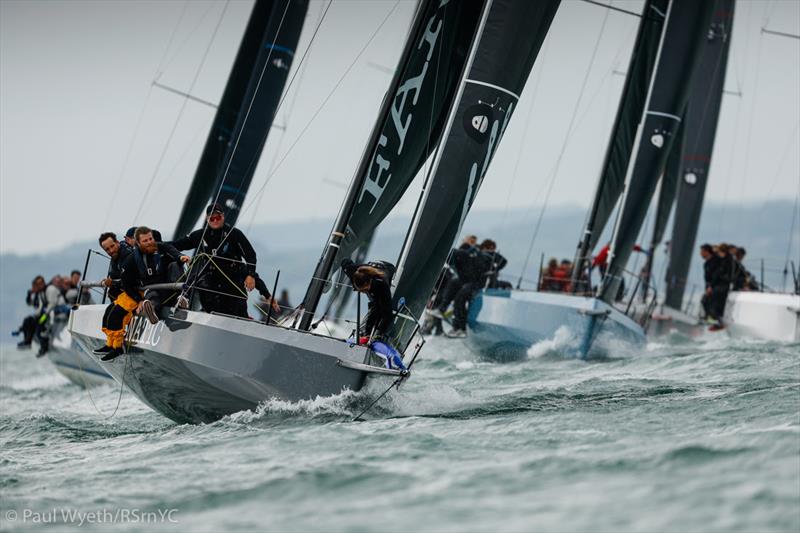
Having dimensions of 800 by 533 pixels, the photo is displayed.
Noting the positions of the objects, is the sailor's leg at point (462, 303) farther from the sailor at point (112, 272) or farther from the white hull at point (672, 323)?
the sailor at point (112, 272)

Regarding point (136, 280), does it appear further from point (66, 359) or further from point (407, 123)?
point (66, 359)

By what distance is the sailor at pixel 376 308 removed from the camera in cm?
761

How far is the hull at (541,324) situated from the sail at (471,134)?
465cm

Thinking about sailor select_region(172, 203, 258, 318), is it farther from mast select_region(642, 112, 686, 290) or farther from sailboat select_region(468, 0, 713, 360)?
mast select_region(642, 112, 686, 290)

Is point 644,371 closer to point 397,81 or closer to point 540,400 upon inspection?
point 540,400

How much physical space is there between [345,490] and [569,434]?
5.54 ft

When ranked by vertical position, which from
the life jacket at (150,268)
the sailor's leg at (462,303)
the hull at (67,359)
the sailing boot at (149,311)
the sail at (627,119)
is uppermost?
the sail at (627,119)

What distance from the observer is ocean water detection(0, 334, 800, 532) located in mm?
4969

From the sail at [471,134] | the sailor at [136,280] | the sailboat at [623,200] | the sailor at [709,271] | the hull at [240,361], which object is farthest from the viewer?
the sailor at [709,271]

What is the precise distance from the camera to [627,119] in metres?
14.9

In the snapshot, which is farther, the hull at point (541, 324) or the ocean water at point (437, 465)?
the hull at point (541, 324)

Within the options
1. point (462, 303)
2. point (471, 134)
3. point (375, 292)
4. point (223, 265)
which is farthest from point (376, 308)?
point (462, 303)

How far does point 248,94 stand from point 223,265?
559 centimetres

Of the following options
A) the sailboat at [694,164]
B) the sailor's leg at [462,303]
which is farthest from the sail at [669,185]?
the sailor's leg at [462,303]
